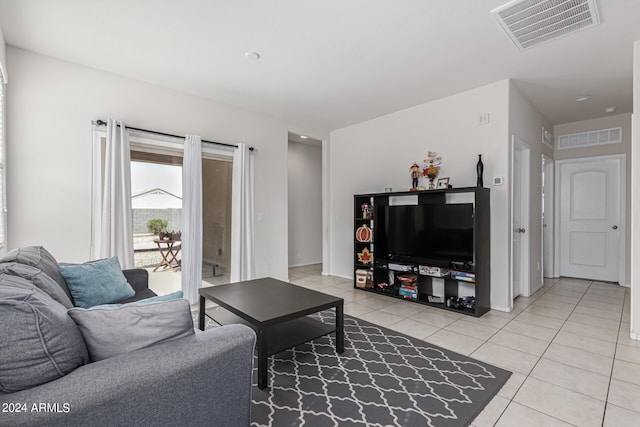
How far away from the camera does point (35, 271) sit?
155 centimetres

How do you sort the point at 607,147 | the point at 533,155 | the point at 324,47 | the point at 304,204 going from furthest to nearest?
1. the point at 304,204
2. the point at 607,147
3. the point at 533,155
4. the point at 324,47

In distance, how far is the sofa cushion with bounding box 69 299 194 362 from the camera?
1.09 m

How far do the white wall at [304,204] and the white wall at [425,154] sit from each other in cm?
115

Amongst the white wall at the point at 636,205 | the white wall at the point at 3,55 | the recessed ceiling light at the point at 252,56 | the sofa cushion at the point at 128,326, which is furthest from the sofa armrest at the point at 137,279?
the white wall at the point at 636,205

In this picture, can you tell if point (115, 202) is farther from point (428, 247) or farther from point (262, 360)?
point (428, 247)

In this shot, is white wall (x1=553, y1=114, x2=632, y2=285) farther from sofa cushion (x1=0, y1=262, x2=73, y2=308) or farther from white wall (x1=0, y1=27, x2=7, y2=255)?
white wall (x1=0, y1=27, x2=7, y2=255)

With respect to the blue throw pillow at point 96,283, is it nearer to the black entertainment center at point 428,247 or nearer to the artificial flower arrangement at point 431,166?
the black entertainment center at point 428,247

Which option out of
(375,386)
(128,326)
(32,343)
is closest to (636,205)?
(375,386)

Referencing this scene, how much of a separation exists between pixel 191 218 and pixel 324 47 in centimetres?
257

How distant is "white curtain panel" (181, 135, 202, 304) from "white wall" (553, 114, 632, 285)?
6.05 meters

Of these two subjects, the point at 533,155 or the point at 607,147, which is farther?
the point at 607,147

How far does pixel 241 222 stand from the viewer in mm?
4250

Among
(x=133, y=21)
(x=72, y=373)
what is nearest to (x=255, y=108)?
(x=133, y=21)

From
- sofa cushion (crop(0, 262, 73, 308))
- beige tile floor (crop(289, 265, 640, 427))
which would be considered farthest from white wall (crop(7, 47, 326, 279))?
beige tile floor (crop(289, 265, 640, 427))
